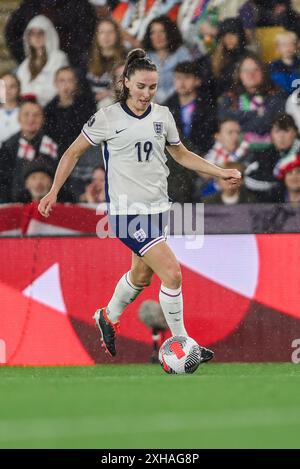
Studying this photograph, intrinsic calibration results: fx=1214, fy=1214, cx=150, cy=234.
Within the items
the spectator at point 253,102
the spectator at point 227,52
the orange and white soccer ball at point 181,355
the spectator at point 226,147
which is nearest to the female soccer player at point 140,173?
the orange and white soccer ball at point 181,355

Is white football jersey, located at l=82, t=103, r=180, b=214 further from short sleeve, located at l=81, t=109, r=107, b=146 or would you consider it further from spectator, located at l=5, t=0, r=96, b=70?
spectator, located at l=5, t=0, r=96, b=70

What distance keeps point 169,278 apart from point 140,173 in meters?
0.72

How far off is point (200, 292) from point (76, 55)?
254cm

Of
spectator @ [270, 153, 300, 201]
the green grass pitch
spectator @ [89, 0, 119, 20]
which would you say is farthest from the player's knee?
spectator @ [89, 0, 119, 20]

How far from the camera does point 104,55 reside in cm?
1018

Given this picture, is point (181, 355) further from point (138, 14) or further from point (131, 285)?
point (138, 14)

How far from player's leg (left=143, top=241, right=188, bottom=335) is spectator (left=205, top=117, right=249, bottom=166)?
2.36m

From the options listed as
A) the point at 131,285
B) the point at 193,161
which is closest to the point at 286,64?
the point at 193,161

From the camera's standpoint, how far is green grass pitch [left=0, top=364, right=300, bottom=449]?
4465 millimetres

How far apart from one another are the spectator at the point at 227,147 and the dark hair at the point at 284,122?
289 millimetres

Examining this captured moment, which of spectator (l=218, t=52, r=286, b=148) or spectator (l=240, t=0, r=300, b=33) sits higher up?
spectator (l=240, t=0, r=300, b=33)

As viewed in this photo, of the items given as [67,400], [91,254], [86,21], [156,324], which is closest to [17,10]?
[86,21]

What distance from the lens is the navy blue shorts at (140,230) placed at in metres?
7.54

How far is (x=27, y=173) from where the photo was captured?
976 cm
